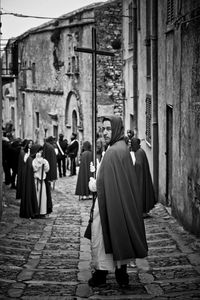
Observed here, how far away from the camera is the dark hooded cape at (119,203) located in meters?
6.33

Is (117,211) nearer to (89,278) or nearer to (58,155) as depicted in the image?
(89,278)

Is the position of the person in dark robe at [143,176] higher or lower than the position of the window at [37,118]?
lower

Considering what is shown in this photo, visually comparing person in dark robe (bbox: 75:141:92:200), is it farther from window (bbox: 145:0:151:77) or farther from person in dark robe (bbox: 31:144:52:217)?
person in dark robe (bbox: 31:144:52:217)

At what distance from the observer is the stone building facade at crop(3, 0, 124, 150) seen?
85.9ft

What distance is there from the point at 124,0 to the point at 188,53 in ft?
49.4

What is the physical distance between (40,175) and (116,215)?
629cm

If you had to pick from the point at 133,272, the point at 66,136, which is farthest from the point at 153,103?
the point at 66,136

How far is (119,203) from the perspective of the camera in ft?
20.9

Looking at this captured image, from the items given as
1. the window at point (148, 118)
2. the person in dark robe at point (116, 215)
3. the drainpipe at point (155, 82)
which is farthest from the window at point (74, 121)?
the person in dark robe at point (116, 215)

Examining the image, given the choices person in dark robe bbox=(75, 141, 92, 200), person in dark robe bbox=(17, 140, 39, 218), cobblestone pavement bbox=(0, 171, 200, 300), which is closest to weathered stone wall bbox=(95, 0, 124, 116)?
person in dark robe bbox=(75, 141, 92, 200)

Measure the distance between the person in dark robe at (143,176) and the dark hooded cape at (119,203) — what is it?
546 cm

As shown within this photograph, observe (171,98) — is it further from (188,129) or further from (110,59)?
(110,59)

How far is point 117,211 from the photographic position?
20.9 feet

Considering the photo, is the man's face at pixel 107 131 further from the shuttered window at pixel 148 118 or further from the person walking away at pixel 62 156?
the person walking away at pixel 62 156
